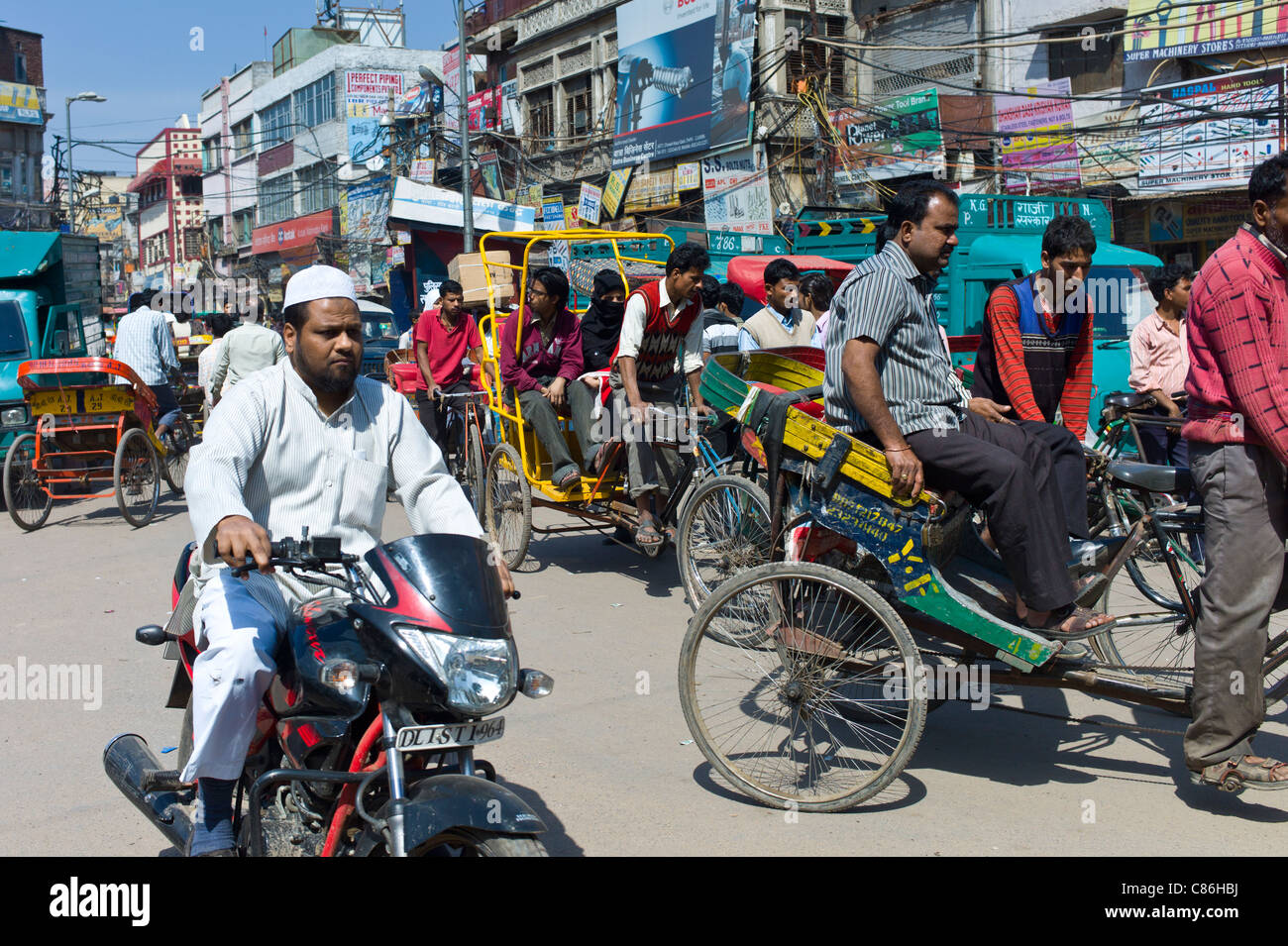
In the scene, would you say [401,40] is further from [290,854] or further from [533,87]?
[290,854]

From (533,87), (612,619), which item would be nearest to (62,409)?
(612,619)

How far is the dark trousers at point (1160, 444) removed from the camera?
725 cm

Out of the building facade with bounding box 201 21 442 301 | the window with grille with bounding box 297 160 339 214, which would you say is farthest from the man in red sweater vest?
the window with grille with bounding box 297 160 339 214

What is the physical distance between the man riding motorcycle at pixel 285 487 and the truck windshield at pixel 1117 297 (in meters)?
9.26

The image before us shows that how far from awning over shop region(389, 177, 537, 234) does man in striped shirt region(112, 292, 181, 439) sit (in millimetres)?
18001

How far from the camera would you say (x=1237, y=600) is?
354 cm

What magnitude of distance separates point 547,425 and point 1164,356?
167 inches

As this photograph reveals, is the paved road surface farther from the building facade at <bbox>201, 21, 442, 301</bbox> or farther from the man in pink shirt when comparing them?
the building facade at <bbox>201, 21, 442, 301</bbox>

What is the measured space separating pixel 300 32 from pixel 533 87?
25166mm

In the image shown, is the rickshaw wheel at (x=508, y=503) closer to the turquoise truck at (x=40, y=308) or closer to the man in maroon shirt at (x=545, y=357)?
the man in maroon shirt at (x=545, y=357)

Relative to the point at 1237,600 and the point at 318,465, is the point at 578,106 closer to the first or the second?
the point at 1237,600

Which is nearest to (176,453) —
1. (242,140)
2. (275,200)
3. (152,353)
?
(152,353)

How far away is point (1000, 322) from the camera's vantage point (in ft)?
16.6
